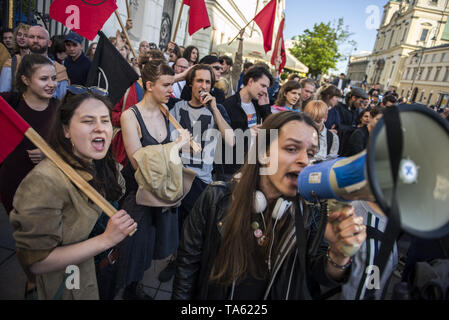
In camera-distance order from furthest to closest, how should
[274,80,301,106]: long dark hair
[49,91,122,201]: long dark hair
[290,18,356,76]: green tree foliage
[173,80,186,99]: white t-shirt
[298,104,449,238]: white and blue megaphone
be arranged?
[290,18,356,76]: green tree foliage
[274,80,301,106]: long dark hair
[173,80,186,99]: white t-shirt
[49,91,122,201]: long dark hair
[298,104,449,238]: white and blue megaphone

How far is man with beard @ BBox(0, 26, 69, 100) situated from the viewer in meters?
3.28

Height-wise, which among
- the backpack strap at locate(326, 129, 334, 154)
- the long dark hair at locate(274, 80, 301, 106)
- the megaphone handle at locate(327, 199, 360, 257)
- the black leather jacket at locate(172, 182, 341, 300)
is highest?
the long dark hair at locate(274, 80, 301, 106)

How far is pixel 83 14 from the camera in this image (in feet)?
9.53

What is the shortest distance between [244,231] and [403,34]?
72201 millimetres

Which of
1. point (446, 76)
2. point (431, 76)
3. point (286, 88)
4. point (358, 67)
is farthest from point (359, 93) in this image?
point (358, 67)

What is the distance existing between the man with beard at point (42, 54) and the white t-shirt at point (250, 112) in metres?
2.27

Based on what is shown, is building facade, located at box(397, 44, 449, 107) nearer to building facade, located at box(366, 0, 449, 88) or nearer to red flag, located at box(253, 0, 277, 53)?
building facade, located at box(366, 0, 449, 88)

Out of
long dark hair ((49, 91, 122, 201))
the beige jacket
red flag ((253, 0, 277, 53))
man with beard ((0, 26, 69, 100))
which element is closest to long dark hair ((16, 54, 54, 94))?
man with beard ((0, 26, 69, 100))

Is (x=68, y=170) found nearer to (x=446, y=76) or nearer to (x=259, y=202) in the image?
(x=259, y=202)

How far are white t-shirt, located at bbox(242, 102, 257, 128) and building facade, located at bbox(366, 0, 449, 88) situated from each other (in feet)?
138

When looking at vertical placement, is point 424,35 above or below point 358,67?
below

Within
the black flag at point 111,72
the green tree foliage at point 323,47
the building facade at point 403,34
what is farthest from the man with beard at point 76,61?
the building facade at point 403,34
